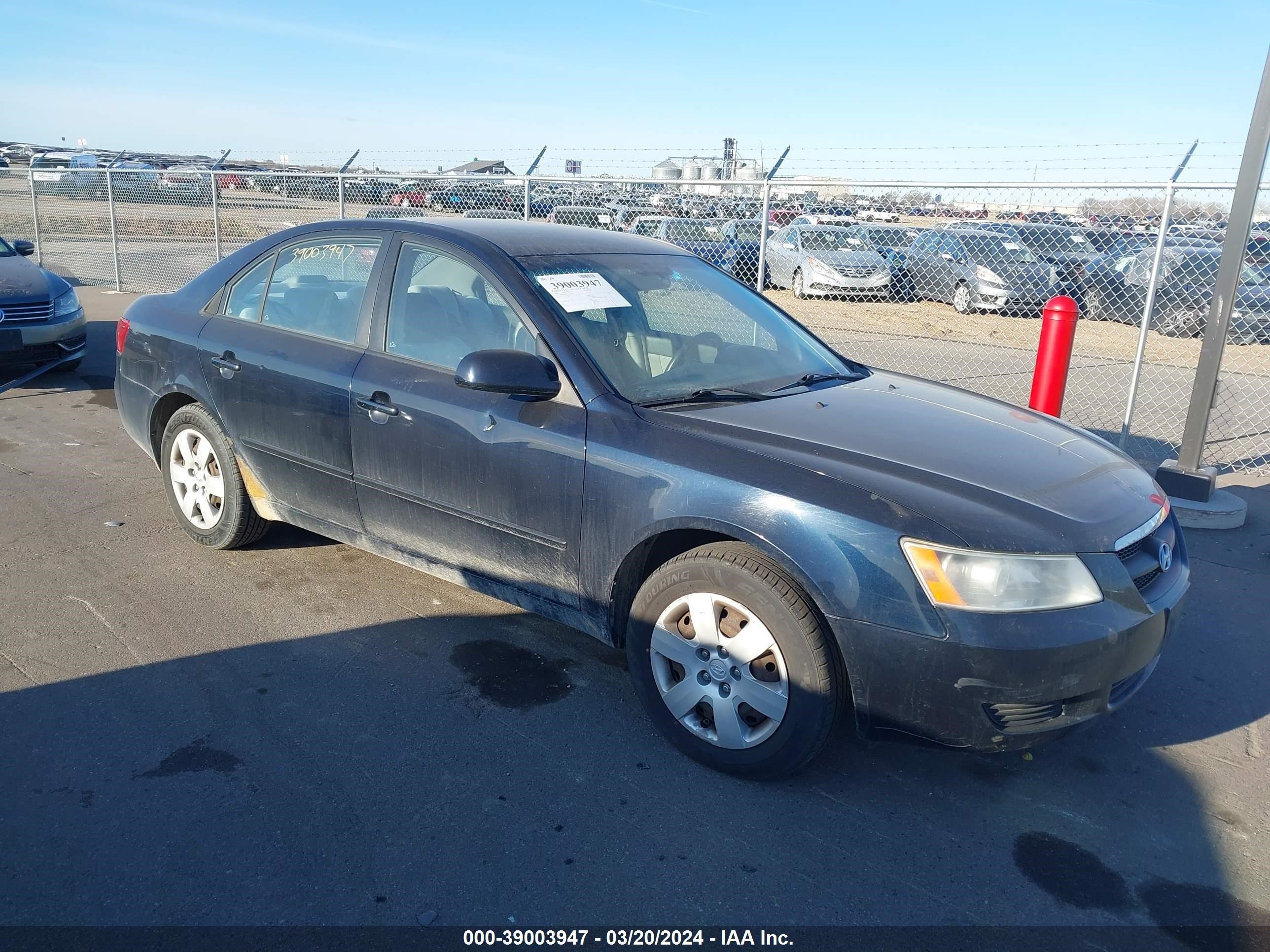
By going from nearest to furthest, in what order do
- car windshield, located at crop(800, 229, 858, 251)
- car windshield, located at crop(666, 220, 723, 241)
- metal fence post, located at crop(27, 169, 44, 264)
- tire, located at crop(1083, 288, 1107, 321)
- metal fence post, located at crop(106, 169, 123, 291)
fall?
car windshield, located at crop(666, 220, 723, 241) < car windshield, located at crop(800, 229, 858, 251) < tire, located at crop(1083, 288, 1107, 321) < metal fence post, located at crop(106, 169, 123, 291) < metal fence post, located at crop(27, 169, 44, 264)

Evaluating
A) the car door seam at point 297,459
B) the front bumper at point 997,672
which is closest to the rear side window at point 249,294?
the car door seam at point 297,459

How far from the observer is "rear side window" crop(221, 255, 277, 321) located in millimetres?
4707

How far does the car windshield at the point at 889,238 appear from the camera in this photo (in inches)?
419

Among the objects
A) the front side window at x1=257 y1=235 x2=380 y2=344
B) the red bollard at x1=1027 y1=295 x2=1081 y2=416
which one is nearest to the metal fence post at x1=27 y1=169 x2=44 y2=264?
the front side window at x1=257 y1=235 x2=380 y2=344

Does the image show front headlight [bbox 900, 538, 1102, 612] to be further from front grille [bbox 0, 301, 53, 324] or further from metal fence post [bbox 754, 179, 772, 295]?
front grille [bbox 0, 301, 53, 324]

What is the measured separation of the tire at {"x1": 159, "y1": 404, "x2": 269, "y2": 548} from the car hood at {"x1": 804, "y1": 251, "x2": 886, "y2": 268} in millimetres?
8017

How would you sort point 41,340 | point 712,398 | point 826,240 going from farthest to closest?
point 826,240 → point 41,340 → point 712,398

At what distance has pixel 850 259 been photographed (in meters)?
11.2

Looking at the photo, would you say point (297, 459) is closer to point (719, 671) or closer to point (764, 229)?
point (719, 671)

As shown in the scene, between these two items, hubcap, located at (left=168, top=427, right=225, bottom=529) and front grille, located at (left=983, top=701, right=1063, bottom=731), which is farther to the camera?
hubcap, located at (left=168, top=427, right=225, bottom=529)

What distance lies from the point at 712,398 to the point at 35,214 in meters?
17.1

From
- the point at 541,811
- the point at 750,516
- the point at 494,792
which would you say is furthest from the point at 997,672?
the point at 494,792

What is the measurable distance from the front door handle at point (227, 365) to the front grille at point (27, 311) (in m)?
5.16

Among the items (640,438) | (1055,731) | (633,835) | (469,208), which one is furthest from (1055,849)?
(469,208)
